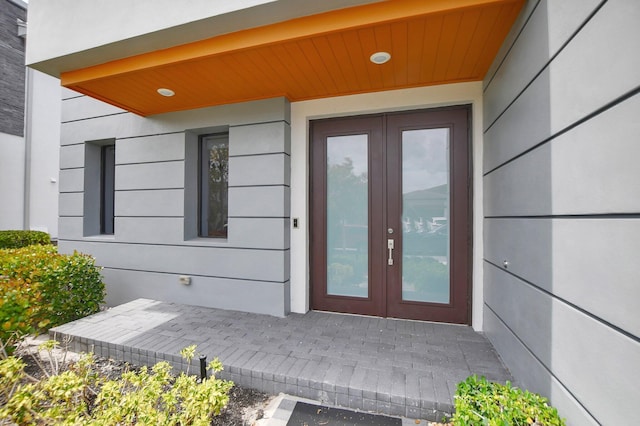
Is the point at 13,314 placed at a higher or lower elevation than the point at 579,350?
lower

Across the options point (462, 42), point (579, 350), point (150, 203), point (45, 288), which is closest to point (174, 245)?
point (150, 203)

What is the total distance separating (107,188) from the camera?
206 inches

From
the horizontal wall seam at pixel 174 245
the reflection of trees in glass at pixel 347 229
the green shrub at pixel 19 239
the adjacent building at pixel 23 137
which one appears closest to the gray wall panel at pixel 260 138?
the reflection of trees in glass at pixel 347 229

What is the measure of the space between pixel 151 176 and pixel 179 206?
0.75 metres

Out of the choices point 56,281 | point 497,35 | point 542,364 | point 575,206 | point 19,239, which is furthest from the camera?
point 19,239

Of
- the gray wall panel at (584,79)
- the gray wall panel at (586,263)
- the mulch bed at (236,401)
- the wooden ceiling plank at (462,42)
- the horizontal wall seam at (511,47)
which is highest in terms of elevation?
the wooden ceiling plank at (462,42)

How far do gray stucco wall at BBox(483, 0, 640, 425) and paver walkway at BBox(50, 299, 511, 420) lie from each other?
0.63 metres

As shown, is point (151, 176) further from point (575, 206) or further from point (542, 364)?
point (542, 364)

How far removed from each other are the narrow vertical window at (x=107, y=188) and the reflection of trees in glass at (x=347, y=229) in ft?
14.1

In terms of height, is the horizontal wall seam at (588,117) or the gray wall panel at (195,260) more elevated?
the horizontal wall seam at (588,117)

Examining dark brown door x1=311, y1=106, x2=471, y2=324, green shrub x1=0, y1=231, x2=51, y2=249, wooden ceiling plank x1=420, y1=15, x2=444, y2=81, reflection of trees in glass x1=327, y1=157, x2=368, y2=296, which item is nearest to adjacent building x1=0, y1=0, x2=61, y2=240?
green shrub x1=0, y1=231, x2=51, y2=249

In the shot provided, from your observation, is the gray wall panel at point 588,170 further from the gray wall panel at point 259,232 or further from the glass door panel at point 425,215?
the gray wall panel at point 259,232

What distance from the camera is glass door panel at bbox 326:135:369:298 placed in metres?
3.70

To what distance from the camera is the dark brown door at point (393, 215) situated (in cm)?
338
